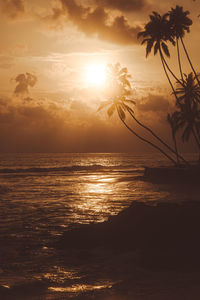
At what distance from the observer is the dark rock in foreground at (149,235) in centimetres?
1166

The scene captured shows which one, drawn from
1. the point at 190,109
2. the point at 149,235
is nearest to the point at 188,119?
the point at 190,109

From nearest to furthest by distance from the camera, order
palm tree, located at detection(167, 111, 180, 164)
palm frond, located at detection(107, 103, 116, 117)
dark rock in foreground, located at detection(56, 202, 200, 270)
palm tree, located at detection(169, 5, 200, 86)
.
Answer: dark rock in foreground, located at detection(56, 202, 200, 270)
palm tree, located at detection(169, 5, 200, 86)
palm frond, located at detection(107, 103, 116, 117)
palm tree, located at detection(167, 111, 180, 164)

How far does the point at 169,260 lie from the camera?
36.3 feet

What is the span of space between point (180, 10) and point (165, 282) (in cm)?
3934

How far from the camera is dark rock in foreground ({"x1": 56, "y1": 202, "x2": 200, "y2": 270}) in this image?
11.7 meters

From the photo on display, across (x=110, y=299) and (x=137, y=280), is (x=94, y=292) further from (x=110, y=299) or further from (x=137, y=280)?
(x=137, y=280)

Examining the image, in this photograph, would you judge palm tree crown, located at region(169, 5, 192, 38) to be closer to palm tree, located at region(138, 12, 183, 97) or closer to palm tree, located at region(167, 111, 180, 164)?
palm tree, located at region(138, 12, 183, 97)

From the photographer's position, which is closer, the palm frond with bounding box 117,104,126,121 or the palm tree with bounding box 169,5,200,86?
the palm tree with bounding box 169,5,200,86

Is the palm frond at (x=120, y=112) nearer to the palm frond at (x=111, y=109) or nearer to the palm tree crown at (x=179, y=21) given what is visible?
the palm frond at (x=111, y=109)

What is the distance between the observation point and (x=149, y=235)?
1332 cm

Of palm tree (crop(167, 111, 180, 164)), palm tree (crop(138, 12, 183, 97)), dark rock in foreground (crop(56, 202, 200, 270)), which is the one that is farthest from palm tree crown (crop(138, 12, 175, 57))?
dark rock in foreground (crop(56, 202, 200, 270))

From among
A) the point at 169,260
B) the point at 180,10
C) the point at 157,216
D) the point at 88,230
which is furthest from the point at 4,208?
the point at 180,10

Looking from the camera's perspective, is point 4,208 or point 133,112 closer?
point 4,208

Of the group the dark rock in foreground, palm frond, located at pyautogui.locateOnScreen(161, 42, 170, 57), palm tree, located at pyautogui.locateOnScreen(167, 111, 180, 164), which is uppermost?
palm frond, located at pyautogui.locateOnScreen(161, 42, 170, 57)
